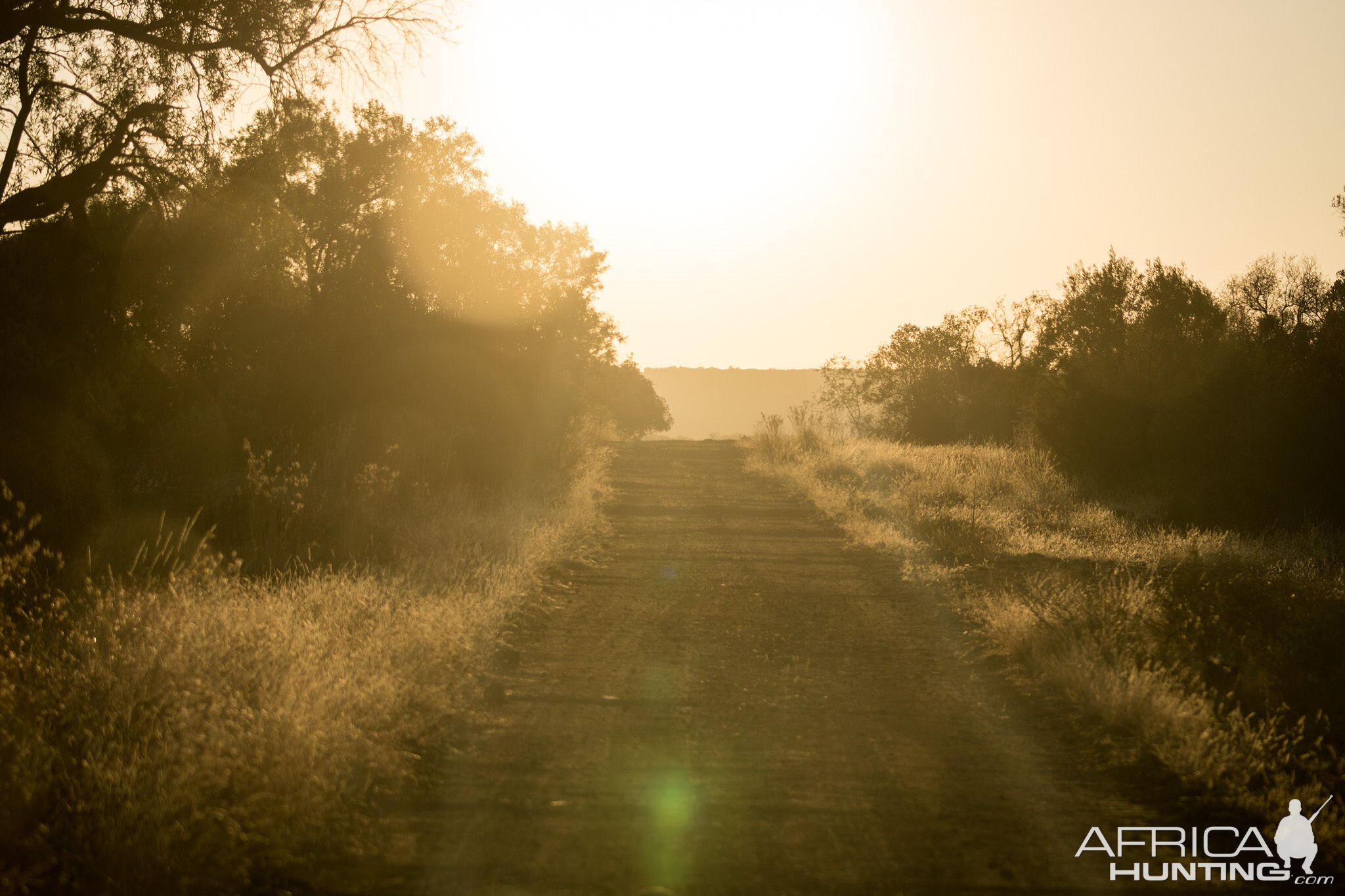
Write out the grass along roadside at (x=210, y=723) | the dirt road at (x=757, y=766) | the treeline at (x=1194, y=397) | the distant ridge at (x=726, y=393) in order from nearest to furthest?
the grass along roadside at (x=210, y=723) → the dirt road at (x=757, y=766) → the treeline at (x=1194, y=397) → the distant ridge at (x=726, y=393)

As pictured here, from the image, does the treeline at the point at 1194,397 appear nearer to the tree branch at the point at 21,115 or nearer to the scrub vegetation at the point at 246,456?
the scrub vegetation at the point at 246,456

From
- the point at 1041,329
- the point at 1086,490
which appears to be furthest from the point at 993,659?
the point at 1041,329

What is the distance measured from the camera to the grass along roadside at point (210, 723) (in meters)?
3.52

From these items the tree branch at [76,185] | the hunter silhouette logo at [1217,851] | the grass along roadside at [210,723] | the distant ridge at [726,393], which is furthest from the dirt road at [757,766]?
the distant ridge at [726,393]

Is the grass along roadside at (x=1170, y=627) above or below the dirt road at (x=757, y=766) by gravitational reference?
above

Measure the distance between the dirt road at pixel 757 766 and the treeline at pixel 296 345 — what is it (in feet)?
13.6

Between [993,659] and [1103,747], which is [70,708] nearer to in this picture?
[1103,747]

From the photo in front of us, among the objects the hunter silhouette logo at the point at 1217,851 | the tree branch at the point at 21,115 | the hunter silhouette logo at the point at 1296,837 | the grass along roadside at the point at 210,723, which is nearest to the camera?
the grass along roadside at the point at 210,723

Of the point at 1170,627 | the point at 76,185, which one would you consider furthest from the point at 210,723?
the point at 1170,627

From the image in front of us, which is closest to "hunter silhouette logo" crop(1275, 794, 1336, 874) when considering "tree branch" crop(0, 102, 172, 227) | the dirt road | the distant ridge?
the dirt road

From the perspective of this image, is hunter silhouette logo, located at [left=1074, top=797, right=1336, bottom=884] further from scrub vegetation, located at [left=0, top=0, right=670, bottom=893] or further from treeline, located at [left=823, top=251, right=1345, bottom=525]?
treeline, located at [left=823, top=251, right=1345, bottom=525]

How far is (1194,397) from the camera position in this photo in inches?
840

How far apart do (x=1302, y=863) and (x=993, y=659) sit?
328 centimetres

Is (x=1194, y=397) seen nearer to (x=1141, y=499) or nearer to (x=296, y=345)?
(x=1141, y=499)
